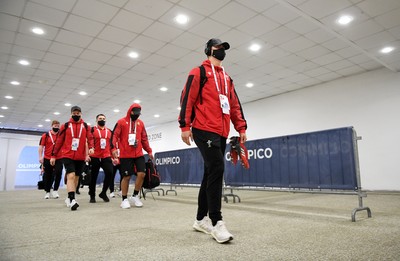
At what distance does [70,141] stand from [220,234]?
116 inches

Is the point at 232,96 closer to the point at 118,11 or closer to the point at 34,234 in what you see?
the point at 34,234

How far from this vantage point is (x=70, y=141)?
377 centimetres

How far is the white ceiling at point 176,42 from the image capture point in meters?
4.84

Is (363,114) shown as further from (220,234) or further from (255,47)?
(220,234)

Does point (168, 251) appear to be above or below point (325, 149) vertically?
below

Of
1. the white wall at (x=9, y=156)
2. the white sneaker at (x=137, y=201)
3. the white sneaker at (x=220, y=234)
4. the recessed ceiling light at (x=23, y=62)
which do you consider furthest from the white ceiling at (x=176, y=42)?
the white wall at (x=9, y=156)

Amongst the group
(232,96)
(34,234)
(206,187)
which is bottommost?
(34,234)

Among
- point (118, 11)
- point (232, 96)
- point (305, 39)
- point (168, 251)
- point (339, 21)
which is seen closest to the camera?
point (168, 251)

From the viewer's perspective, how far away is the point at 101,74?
8055 mm

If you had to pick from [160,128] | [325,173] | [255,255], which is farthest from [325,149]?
[160,128]

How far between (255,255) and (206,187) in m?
0.68

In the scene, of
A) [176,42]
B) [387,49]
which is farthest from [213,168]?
[387,49]

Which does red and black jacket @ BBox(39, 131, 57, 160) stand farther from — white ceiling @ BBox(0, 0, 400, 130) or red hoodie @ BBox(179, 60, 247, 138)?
red hoodie @ BBox(179, 60, 247, 138)

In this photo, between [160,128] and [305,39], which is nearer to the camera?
[305,39]
